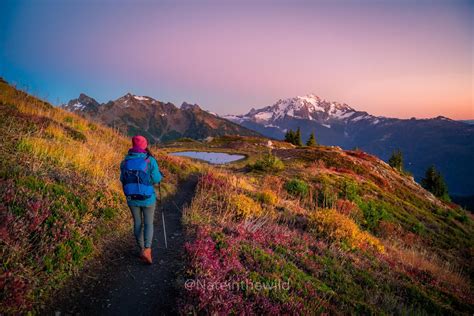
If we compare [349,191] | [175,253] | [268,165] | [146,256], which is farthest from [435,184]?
[146,256]

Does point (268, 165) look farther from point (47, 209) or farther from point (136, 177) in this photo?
point (47, 209)

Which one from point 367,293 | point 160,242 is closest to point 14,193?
point 160,242

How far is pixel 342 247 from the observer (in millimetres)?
10086

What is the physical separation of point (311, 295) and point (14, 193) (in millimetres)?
6680

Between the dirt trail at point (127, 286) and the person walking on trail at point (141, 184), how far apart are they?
1.41ft

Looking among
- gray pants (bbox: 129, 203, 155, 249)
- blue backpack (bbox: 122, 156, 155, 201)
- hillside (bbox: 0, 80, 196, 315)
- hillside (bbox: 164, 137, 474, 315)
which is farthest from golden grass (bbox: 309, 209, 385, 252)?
blue backpack (bbox: 122, 156, 155, 201)

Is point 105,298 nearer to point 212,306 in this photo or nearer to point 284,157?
point 212,306

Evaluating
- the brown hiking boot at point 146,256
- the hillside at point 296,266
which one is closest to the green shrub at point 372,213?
the hillside at point 296,266

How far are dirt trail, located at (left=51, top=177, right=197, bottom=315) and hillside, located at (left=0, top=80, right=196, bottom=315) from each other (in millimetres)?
295

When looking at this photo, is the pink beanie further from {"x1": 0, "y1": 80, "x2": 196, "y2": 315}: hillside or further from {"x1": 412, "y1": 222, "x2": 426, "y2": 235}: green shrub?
{"x1": 412, "y1": 222, "x2": 426, "y2": 235}: green shrub

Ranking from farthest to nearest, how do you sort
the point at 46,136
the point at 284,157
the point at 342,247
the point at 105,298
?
the point at 284,157, the point at 46,136, the point at 342,247, the point at 105,298

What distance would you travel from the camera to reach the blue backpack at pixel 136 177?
613cm

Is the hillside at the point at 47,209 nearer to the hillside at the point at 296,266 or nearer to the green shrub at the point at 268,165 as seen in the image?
the hillside at the point at 296,266

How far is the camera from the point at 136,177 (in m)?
6.14
